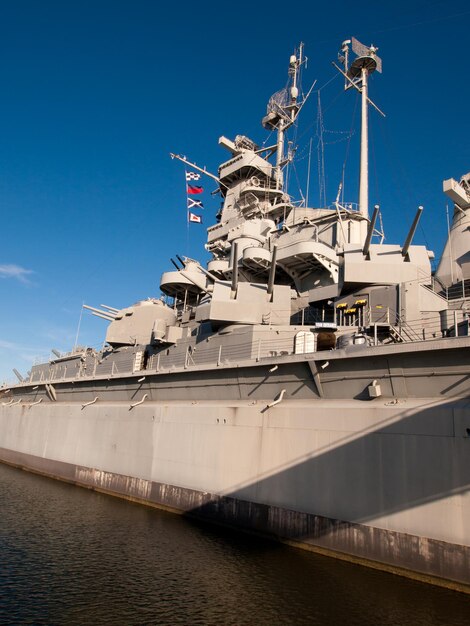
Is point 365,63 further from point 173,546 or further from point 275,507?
point 173,546

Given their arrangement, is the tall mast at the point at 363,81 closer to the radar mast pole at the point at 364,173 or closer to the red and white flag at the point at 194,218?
the radar mast pole at the point at 364,173

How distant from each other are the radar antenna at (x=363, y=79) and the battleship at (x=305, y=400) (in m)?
0.08

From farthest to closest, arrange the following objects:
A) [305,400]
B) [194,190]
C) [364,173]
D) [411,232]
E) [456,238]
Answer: [194,190]
[364,173]
[456,238]
[411,232]
[305,400]

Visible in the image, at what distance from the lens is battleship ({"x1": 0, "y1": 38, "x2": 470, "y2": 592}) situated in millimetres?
8883

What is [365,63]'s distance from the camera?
22.6m

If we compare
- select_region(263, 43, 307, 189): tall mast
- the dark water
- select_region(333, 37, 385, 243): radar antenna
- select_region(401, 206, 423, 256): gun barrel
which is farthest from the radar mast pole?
the dark water

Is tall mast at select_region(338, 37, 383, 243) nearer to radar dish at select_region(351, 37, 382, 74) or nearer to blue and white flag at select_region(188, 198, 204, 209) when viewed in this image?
radar dish at select_region(351, 37, 382, 74)

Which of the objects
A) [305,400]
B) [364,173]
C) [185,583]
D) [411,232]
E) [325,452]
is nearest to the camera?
[185,583]

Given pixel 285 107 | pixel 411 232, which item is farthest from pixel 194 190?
pixel 411 232

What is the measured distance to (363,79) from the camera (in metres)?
22.4

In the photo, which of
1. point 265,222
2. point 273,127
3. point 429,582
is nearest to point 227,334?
point 429,582

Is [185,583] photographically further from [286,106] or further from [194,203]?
[286,106]

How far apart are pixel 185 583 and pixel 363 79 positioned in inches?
935

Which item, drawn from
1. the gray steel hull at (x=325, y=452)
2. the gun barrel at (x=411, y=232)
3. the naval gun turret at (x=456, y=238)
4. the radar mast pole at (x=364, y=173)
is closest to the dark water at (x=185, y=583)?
the gray steel hull at (x=325, y=452)
